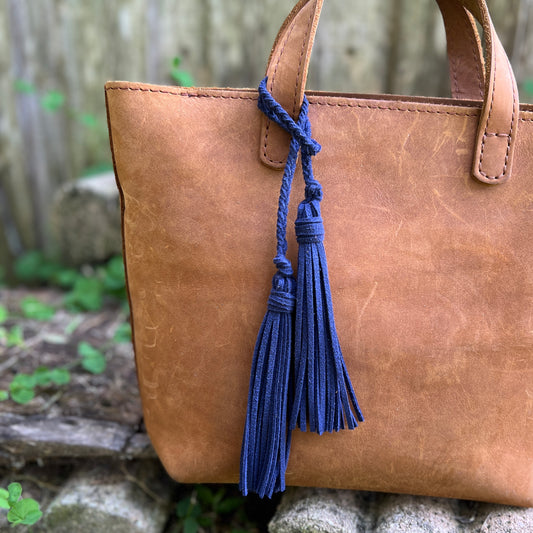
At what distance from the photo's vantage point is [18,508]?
2.70 feet

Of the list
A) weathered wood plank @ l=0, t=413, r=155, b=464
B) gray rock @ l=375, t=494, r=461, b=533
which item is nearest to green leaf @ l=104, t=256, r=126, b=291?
weathered wood plank @ l=0, t=413, r=155, b=464

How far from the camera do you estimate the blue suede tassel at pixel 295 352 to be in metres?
0.74

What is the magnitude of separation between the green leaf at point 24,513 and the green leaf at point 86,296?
35.9 inches

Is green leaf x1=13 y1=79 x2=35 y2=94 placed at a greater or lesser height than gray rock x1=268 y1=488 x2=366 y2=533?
greater

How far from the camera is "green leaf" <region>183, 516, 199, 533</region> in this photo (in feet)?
A: 3.21

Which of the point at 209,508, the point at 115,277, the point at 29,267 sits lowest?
the point at 209,508

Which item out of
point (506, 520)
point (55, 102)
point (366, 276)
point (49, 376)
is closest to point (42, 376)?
point (49, 376)

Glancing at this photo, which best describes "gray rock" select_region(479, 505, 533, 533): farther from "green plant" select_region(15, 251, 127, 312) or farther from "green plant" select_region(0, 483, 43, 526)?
"green plant" select_region(15, 251, 127, 312)

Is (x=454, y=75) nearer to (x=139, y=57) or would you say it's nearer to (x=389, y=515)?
(x=389, y=515)

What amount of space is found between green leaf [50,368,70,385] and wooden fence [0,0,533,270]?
1.10m

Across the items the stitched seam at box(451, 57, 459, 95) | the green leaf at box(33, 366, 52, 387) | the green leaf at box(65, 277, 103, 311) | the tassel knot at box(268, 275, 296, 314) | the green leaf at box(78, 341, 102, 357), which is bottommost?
the green leaf at box(65, 277, 103, 311)

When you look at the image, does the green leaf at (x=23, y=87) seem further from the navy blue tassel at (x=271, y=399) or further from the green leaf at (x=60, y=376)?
the navy blue tassel at (x=271, y=399)

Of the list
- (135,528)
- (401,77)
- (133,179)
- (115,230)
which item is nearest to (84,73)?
(115,230)

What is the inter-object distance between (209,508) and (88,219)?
1091 millimetres
